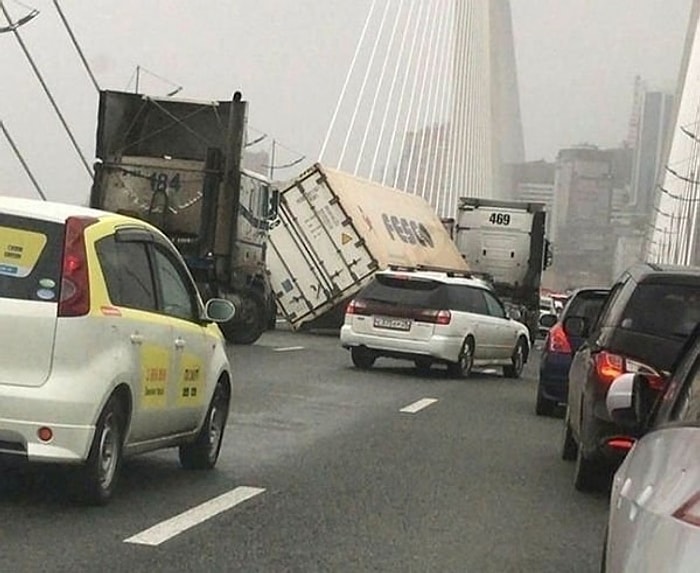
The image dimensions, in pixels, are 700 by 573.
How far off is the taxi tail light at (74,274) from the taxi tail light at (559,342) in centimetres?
861

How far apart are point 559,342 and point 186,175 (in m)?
10.0

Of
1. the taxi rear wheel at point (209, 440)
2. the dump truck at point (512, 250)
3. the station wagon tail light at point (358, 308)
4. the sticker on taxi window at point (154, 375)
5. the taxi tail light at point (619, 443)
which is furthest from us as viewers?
the dump truck at point (512, 250)

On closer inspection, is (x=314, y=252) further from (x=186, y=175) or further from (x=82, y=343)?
(x=82, y=343)

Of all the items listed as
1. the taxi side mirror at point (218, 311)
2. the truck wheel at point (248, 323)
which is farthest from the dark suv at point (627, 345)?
the truck wheel at point (248, 323)

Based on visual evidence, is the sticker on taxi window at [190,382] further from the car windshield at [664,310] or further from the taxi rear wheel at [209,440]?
the car windshield at [664,310]

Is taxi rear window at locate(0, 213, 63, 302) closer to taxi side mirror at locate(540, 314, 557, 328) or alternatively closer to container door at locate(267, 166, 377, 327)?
taxi side mirror at locate(540, 314, 557, 328)

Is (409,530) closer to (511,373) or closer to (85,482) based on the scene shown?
(85,482)

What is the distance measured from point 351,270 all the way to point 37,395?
78.2ft

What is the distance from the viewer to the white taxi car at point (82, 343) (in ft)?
24.2

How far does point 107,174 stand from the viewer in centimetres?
2425

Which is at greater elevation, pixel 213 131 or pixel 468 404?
pixel 213 131

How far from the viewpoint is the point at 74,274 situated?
24.7ft

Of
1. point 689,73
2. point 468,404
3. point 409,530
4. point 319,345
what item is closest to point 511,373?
point 319,345

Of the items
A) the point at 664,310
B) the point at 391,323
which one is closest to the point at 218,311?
the point at 664,310
